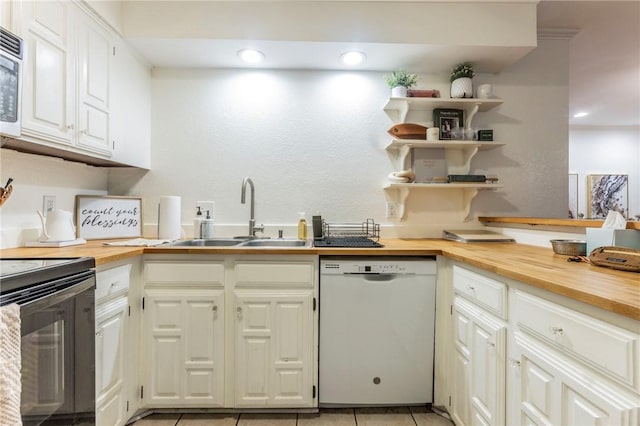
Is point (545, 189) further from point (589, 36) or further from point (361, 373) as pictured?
point (361, 373)

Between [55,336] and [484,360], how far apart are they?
1.55 metres

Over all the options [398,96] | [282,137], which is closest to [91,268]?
[282,137]

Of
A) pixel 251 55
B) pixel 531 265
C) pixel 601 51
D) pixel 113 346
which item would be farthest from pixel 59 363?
pixel 601 51

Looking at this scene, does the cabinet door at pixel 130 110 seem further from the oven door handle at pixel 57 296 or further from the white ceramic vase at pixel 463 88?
the white ceramic vase at pixel 463 88

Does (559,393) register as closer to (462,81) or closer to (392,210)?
(392,210)

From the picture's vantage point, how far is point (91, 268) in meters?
1.14

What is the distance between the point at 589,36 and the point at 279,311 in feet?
10.1

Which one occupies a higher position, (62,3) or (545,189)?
(62,3)

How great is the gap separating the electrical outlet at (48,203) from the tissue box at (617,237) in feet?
8.79

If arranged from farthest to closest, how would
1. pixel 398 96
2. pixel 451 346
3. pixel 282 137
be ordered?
1. pixel 282 137
2. pixel 398 96
3. pixel 451 346

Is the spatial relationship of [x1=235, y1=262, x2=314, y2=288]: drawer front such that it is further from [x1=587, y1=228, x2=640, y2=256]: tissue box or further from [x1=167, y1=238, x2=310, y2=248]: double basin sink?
[x1=587, y1=228, x2=640, y2=256]: tissue box

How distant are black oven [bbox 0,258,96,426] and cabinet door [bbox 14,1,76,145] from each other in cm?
61

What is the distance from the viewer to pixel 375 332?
5.29 ft

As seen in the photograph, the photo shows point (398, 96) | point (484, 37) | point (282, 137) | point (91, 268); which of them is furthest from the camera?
point (282, 137)
